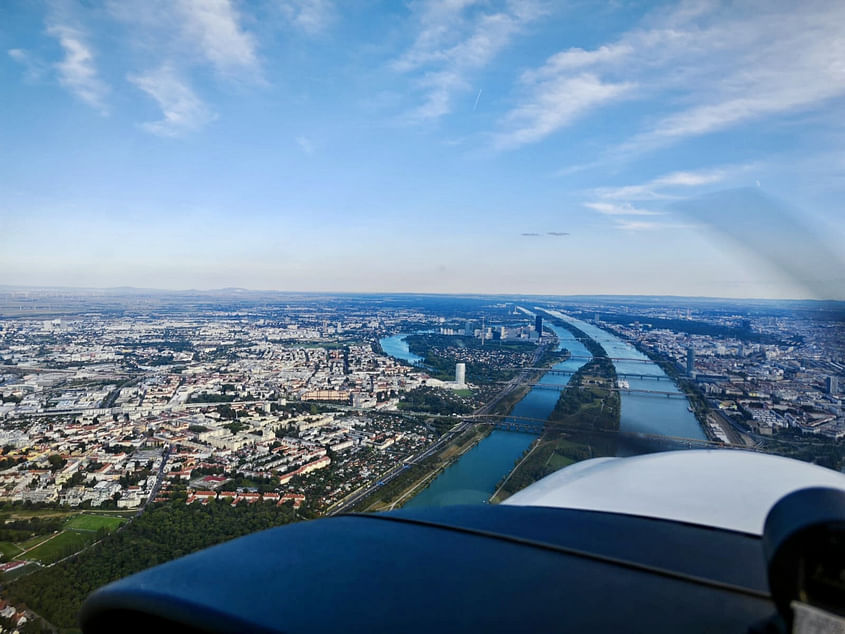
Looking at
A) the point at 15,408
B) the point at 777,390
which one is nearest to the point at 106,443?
the point at 15,408

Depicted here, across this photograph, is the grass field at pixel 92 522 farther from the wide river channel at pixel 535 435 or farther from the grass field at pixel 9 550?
the wide river channel at pixel 535 435

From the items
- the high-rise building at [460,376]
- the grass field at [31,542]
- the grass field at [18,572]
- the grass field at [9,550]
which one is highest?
the high-rise building at [460,376]

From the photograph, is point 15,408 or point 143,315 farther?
point 143,315

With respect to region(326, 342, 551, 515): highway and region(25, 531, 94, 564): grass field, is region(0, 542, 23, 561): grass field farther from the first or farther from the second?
region(326, 342, 551, 515): highway

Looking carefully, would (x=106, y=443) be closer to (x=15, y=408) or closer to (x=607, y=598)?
(x=15, y=408)

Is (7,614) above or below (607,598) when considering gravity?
below

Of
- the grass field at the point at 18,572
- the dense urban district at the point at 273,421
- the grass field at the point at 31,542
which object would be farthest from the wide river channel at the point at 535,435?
the grass field at the point at 31,542

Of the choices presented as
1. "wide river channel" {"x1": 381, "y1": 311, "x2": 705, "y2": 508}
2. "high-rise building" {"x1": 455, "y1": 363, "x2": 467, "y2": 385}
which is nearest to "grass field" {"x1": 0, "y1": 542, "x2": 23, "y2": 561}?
"wide river channel" {"x1": 381, "y1": 311, "x2": 705, "y2": 508}
